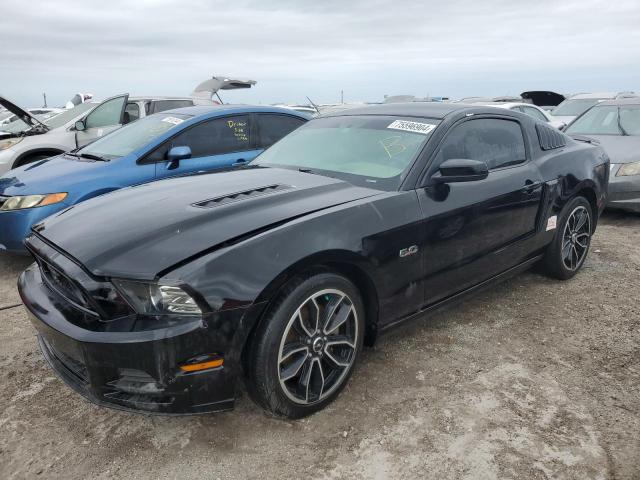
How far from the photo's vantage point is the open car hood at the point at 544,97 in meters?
19.8

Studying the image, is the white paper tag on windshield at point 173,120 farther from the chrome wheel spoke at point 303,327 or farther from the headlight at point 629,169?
the headlight at point 629,169

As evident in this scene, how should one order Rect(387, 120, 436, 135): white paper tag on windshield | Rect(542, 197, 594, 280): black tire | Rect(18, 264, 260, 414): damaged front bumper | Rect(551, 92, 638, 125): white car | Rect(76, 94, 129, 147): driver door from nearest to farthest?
Rect(18, 264, 260, 414): damaged front bumper < Rect(387, 120, 436, 135): white paper tag on windshield < Rect(542, 197, 594, 280): black tire < Rect(76, 94, 129, 147): driver door < Rect(551, 92, 638, 125): white car

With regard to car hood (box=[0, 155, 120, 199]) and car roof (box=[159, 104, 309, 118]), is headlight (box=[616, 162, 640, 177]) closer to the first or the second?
car roof (box=[159, 104, 309, 118])

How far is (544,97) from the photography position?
65.9 feet

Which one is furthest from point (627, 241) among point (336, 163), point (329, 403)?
point (329, 403)

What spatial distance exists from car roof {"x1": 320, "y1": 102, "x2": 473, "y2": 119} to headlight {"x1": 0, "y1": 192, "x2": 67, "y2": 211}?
237 centimetres

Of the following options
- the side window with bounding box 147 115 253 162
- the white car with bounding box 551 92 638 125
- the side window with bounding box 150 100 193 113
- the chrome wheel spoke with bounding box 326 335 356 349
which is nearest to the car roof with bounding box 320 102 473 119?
the chrome wheel spoke with bounding box 326 335 356 349

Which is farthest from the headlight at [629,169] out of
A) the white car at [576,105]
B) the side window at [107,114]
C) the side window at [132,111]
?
the white car at [576,105]

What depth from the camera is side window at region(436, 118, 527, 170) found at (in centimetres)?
308

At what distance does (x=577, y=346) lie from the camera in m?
3.12

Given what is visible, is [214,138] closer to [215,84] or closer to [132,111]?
[132,111]

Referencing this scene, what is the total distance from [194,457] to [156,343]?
59 cm

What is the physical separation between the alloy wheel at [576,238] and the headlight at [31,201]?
4.12m

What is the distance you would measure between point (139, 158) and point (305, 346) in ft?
9.73
